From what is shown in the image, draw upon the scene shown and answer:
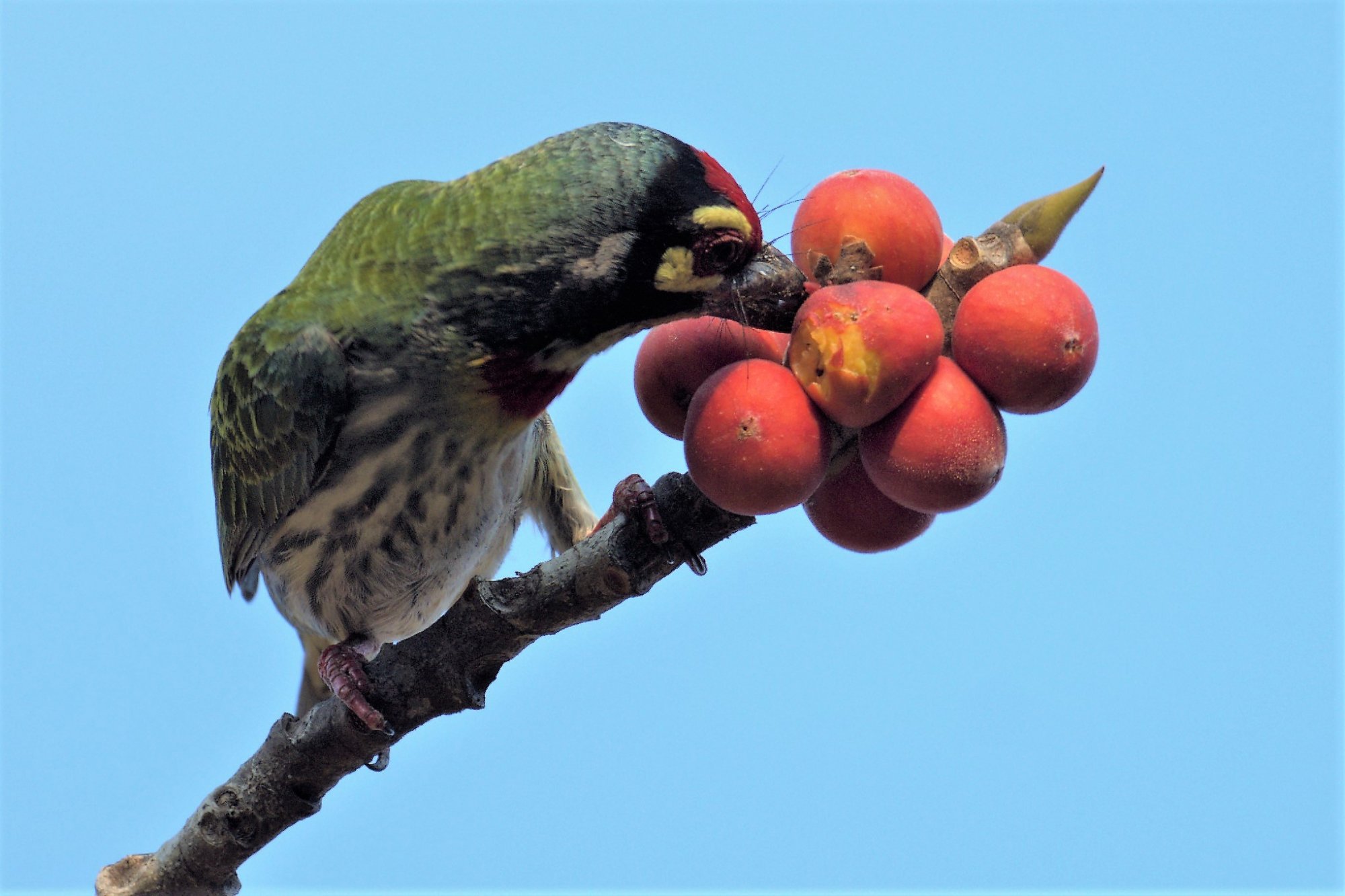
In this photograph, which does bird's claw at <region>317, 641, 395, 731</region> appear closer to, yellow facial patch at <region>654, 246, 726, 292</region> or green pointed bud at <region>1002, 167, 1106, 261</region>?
yellow facial patch at <region>654, 246, 726, 292</region>

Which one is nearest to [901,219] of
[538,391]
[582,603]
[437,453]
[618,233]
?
[618,233]

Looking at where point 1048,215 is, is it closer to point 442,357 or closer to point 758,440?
point 758,440

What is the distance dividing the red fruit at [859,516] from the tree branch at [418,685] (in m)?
0.31

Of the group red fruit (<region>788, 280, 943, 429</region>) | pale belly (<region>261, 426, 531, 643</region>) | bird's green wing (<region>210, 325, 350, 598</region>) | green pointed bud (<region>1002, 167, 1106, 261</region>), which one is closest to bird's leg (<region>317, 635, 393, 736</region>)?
pale belly (<region>261, 426, 531, 643</region>)

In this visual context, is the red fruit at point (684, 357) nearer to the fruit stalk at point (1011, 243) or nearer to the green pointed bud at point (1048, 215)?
the fruit stalk at point (1011, 243)

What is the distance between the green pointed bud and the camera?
2.93 m

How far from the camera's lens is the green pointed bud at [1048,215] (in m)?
2.93

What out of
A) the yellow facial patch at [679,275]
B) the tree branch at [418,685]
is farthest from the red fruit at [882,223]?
the tree branch at [418,685]

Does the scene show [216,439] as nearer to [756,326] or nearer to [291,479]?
[291,479]

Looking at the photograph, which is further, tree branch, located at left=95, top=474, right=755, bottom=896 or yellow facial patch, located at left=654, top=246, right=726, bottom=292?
yellow facial patch, located at left=654, top=246, right=726, bottom=292

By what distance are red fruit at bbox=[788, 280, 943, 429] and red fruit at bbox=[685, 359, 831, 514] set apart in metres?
0.07

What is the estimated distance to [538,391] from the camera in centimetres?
423

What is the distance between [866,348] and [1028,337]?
1.09ft

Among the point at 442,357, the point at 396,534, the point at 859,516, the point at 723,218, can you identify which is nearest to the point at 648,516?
the point at 859,516
